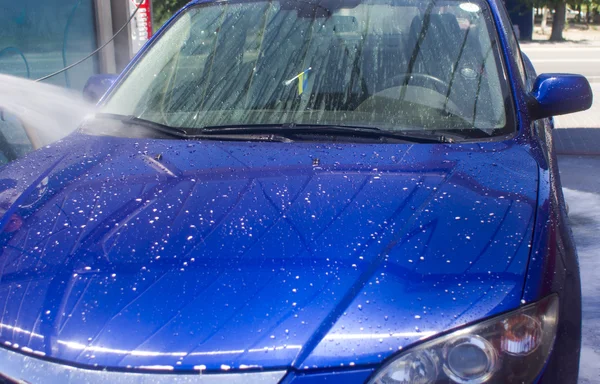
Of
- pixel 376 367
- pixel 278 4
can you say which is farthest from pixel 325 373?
pixel 278 4

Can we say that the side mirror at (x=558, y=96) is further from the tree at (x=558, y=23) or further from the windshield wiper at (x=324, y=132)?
the tree at (x=558, y=23)

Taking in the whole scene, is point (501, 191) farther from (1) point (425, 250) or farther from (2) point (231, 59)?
(2) point (231, 59)

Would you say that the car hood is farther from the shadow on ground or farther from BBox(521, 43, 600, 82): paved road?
BBox(521, 43, 600, 82): paved road

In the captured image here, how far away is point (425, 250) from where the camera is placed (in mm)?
1898

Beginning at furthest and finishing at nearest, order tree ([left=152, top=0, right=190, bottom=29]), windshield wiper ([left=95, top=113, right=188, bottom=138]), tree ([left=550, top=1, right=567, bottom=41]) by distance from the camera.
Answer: tree ([left=550, top=1, right=567, bottom=41]) < tree ([left=152, top=0, right=190, bottom=29]) < windshield wiper ([left=95, top=113, right=188, bottom=138])

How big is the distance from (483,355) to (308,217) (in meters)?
0.61

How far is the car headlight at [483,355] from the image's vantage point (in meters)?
1.64

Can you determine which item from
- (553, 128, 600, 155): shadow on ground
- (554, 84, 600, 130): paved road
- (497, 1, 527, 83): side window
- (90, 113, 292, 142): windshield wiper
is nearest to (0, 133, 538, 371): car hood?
(90, 113, 292, 142): windshield wiper

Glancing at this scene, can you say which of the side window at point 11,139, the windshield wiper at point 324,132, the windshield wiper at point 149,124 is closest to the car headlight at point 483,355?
the windshield wiper at point 324,132

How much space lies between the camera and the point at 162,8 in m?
16.2

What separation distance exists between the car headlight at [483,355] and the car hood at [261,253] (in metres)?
0.03

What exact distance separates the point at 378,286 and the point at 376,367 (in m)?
0.22

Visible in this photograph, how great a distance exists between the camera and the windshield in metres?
2.88

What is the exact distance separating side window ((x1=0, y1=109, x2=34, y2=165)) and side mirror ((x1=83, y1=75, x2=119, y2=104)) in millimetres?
2505
